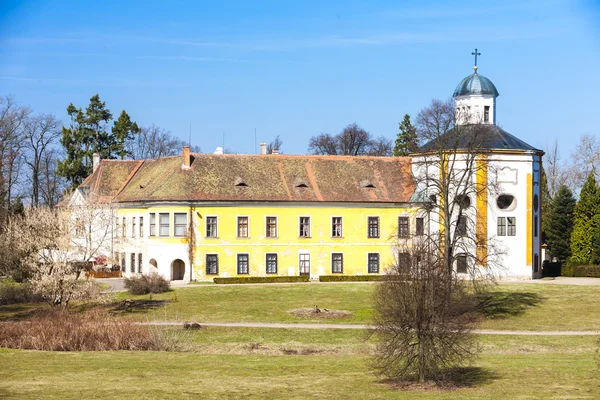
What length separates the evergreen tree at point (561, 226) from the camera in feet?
207

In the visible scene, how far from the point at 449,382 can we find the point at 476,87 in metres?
38.1

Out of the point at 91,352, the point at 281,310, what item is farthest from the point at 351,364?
the point at 281,310

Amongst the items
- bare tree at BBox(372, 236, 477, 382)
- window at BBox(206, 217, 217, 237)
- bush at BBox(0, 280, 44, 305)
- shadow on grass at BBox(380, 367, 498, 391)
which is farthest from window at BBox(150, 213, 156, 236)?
bare tree at BBox(372, 236, 477, 382)

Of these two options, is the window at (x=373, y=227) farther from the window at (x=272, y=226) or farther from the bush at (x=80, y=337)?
the bush at (x=80, y=337)

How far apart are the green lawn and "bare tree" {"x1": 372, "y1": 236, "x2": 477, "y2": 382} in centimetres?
1707

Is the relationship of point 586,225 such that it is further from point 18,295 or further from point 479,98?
point 18,295

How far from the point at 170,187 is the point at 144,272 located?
5403mm

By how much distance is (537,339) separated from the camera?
1407 inches

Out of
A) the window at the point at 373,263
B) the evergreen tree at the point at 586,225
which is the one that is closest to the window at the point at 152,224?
the window at the point at 373,263

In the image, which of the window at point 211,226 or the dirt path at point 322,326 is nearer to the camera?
the dirt path at point 322,326

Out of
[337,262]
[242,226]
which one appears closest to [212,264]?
[242,226]

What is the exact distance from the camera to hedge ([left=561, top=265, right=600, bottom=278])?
188 ft

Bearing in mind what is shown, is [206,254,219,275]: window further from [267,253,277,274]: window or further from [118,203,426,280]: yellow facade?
[267,253,277,274]: window

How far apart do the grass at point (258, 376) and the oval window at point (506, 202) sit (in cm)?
2336
